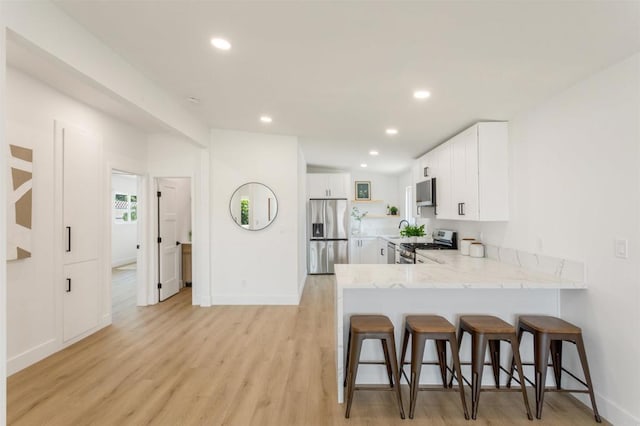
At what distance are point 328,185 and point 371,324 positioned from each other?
4966 mm

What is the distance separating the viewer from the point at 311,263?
23.0ft

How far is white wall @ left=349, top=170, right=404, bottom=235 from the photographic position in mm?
7867

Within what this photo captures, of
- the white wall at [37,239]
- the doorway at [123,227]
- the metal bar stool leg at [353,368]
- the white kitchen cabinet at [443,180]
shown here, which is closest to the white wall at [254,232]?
the white wall at [37,239]

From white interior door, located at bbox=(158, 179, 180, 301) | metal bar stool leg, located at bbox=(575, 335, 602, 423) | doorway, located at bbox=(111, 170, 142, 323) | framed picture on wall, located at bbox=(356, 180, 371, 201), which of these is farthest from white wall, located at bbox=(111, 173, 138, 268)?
metal bar stool leg, located at bbox=(575, 335, 602, 423)

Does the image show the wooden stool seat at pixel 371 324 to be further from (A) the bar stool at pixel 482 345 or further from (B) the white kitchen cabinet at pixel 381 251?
(B) the white kitchen cabinet at pixel 381 251

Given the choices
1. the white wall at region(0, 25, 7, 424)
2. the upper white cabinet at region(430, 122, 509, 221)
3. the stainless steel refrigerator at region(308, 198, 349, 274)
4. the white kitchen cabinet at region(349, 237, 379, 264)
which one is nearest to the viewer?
the white wall at region(0, 25, 7, 424)

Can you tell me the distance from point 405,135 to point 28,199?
160 inches

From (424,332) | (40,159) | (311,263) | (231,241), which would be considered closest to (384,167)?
(311,263)

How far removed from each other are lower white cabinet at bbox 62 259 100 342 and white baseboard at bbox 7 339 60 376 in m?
0.15

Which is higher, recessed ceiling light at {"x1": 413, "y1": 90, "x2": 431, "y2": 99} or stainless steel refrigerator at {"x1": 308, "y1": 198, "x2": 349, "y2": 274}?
recessed ceiling light at {"x1": 413, "y1": 90, "x2": 431, "y2": 99}

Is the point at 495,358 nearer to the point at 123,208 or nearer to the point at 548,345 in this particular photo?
the point at 548,345

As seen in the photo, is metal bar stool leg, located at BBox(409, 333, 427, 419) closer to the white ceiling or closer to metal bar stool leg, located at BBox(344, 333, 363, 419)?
metal bar stool leg, located at BBox(344, 333, 363, 419)

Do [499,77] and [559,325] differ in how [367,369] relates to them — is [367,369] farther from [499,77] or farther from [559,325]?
[499,77]

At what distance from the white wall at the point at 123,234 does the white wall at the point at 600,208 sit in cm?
906
